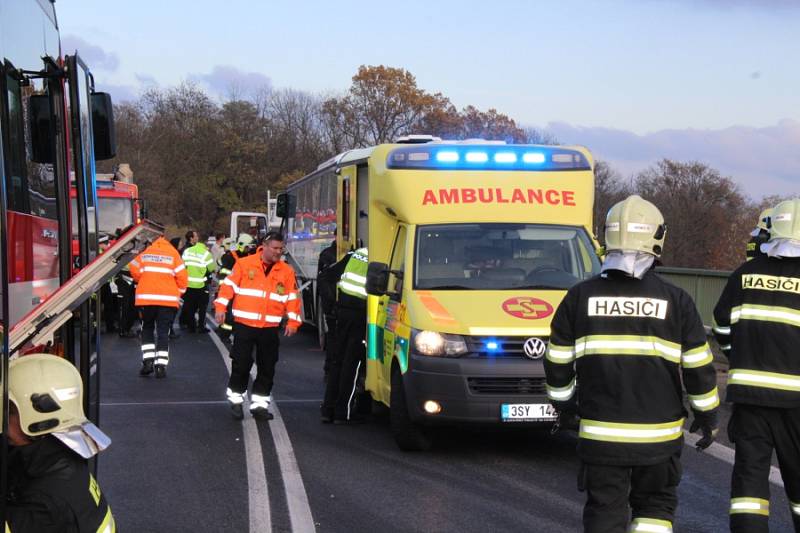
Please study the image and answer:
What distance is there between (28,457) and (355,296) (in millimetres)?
6699

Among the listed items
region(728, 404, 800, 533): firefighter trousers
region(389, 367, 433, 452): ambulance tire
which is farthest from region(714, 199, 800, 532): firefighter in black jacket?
region(389, 367, 433, 452): ambulance tire

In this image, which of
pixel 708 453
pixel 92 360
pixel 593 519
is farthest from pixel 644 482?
pixel 708 453

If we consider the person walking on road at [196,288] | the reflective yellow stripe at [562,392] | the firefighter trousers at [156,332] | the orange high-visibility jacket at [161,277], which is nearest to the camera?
the reflective yellow stripe at [562,392]

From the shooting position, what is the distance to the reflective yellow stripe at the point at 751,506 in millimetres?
5238

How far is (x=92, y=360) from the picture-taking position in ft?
18.3

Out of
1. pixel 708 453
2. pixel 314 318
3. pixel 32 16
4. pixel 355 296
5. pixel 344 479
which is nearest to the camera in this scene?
pixel 32 16

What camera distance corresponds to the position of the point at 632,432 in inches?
177

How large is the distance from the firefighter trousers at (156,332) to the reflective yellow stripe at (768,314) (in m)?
9.07

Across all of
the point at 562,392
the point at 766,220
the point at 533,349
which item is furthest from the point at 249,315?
the point at 562,392

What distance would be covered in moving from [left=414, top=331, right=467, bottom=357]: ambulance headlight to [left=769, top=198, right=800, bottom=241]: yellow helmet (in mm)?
3198

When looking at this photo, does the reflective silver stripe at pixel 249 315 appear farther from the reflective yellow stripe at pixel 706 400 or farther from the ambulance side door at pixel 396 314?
the reflective yellow stripe at pixel 706 400

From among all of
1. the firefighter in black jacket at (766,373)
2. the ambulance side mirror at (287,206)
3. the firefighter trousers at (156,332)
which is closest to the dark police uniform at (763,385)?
the firefighter in black jacket at (766,373)

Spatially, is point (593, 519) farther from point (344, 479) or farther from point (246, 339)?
point (246, 339)

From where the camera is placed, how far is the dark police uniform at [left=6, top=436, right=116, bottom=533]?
3.26 meters
